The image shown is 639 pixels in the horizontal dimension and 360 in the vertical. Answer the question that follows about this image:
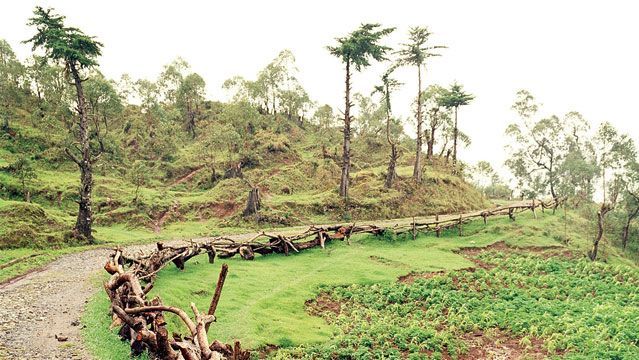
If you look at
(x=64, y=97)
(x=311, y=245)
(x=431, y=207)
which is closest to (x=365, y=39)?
(x=431, y=207)

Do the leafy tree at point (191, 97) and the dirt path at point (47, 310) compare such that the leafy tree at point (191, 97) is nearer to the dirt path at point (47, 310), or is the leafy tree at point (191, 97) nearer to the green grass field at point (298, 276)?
the green grass field at point (298, 276)

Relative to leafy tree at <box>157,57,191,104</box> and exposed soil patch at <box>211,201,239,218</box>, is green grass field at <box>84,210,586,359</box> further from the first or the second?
leafy tree at <box>157,57,191,104</box>

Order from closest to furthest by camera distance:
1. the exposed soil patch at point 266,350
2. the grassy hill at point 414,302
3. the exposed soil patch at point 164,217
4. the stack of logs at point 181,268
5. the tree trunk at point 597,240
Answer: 1. the stack of logs at point 181,268
2. the exposed soil patch at point 266,350
3. the grassy hill at point 414,302
4. the tree trunk at point 597,240
5. the exposed soil patch at point 164,217

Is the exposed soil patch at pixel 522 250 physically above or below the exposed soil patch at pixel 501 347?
above

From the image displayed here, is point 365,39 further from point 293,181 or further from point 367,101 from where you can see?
point 367,101

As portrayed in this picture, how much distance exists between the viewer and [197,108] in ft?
259

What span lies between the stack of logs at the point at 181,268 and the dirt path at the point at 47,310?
52.3 inches

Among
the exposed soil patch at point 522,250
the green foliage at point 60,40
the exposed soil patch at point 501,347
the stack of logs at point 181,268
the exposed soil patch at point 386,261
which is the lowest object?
the exposed soil patch at point 501,347

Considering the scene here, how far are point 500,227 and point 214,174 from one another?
35645mm

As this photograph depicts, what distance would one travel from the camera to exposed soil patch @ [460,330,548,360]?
49.2 feet

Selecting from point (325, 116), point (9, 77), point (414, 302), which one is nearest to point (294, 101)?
point (325, 116)

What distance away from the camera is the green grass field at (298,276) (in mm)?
14875

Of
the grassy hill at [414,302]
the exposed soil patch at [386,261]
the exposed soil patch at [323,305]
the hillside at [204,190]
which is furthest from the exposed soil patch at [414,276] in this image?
the hillside at [204,190]

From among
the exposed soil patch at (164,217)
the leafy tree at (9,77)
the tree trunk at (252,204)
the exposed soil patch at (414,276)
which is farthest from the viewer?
the leafy tree at (9,77)
